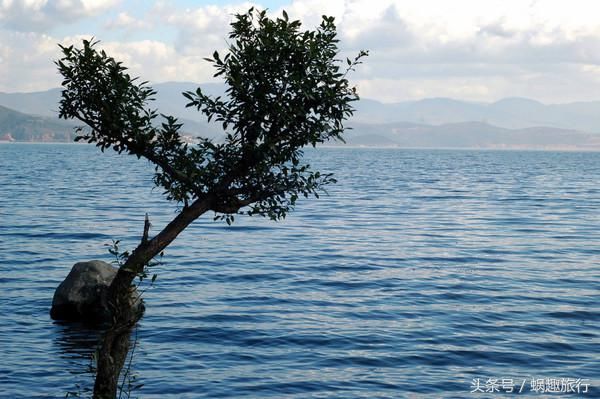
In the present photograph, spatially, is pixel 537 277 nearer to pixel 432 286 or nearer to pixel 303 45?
pixel 432 286

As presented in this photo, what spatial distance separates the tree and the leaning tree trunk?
0.06 ft

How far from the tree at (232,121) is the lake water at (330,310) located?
6.42 meters

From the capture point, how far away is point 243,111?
12320 millimetres

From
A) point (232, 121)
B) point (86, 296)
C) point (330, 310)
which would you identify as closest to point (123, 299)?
point (232, 121)

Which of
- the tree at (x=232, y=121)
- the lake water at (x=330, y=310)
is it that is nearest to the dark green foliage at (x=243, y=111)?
the tree at (x=232, y=121)

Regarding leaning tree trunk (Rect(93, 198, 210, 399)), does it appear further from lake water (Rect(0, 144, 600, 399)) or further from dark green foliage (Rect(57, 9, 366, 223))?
lake water (Rect(0, 144, 600, 399))

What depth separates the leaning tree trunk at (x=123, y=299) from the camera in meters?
13.0

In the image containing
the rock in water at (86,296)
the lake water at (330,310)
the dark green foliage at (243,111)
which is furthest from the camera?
the rock in water at (86,296)

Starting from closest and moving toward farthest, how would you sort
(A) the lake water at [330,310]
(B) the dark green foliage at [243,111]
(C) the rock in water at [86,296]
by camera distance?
(B) the dark green foliage at [243,111] < (A) the lake water at [330,310] < (C) the rock in water at [86,296]

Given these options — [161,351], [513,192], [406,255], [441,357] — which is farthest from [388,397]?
[513,192]

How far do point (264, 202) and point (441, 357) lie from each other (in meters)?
9.70

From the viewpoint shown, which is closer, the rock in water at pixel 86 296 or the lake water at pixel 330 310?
the lake water at pixel 330 310

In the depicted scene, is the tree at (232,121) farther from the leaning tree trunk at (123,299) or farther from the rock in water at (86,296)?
the rock in water at (86,296)

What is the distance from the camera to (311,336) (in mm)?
23422
